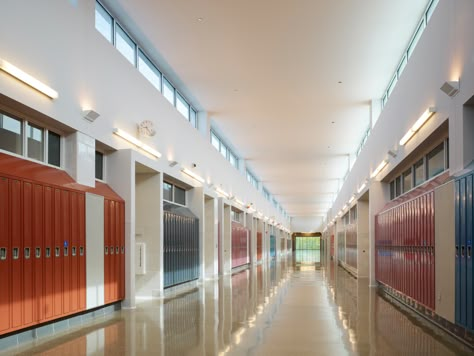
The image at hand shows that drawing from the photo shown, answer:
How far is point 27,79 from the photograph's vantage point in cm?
752

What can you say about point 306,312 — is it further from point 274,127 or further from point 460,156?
point 274,127

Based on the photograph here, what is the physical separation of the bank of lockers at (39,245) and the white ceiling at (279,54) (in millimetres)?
5004

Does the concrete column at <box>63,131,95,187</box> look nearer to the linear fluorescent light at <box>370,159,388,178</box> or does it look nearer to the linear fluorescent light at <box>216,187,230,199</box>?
the linear fluorescent light at <box>370,159,388,178</box>

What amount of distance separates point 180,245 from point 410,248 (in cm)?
731

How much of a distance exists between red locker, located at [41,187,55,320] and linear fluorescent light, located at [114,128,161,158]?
3.15 meters

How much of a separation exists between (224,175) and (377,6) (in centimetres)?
1404

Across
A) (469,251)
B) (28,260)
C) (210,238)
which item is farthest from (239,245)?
(469,251)

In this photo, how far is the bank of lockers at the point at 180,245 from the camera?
49.4 ft

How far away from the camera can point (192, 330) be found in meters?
8.43

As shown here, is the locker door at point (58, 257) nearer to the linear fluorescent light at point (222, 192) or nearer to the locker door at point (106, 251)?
the locker door at point (106, 251)

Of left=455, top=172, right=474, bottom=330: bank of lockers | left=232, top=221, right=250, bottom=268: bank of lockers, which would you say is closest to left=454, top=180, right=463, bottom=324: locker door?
left=455, top=172, right=474, bottom=330: bank of lockers

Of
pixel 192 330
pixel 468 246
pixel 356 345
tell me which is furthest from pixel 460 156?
pixel 192 330

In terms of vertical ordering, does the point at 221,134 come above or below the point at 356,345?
above

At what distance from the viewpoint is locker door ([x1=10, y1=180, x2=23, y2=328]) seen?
23.6 ft
